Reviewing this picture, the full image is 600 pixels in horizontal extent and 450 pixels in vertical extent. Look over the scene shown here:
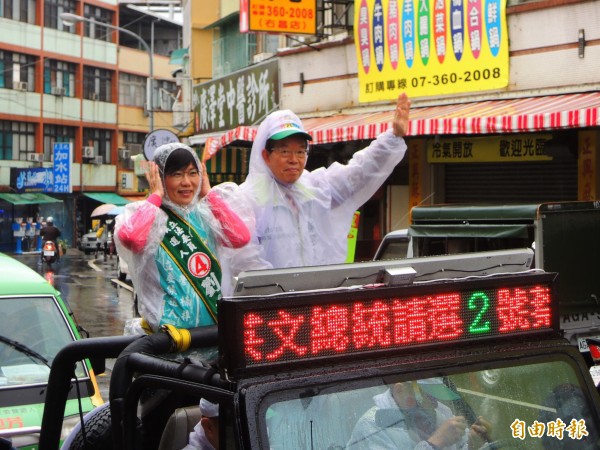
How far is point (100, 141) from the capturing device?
54.2 meters

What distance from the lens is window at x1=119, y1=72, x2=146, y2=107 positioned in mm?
56094

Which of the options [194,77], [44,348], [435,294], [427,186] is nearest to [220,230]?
[435,294]

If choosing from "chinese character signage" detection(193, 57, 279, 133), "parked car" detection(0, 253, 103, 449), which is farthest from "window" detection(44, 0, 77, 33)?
"parked car" detection(0, 253, 103, 449)

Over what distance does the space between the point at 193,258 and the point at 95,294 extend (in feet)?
65.7

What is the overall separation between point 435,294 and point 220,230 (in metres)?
1.81

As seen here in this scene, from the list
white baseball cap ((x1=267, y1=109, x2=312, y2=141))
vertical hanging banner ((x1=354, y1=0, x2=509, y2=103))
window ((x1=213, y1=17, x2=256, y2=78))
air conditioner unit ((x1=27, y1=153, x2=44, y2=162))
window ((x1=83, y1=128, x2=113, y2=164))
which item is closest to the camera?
white baseball cap ((x1=267, y1=109, x2=312, y2=141))

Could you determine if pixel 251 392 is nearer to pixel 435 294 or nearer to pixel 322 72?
pixel 435 294

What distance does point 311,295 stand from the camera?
228 centimetres

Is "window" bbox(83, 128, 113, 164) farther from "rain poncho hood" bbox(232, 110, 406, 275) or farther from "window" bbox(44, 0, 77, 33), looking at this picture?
"rain poncho hood" bbox(232, 110, 406, 275)

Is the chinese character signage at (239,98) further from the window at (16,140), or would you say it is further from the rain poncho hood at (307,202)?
the window at (16,140)

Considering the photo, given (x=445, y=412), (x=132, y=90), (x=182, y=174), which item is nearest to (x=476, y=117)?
(x=182, y=174)

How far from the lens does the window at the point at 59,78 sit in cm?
5041

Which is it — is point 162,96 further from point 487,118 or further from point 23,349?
point 23,349

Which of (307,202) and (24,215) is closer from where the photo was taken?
(307,202)
